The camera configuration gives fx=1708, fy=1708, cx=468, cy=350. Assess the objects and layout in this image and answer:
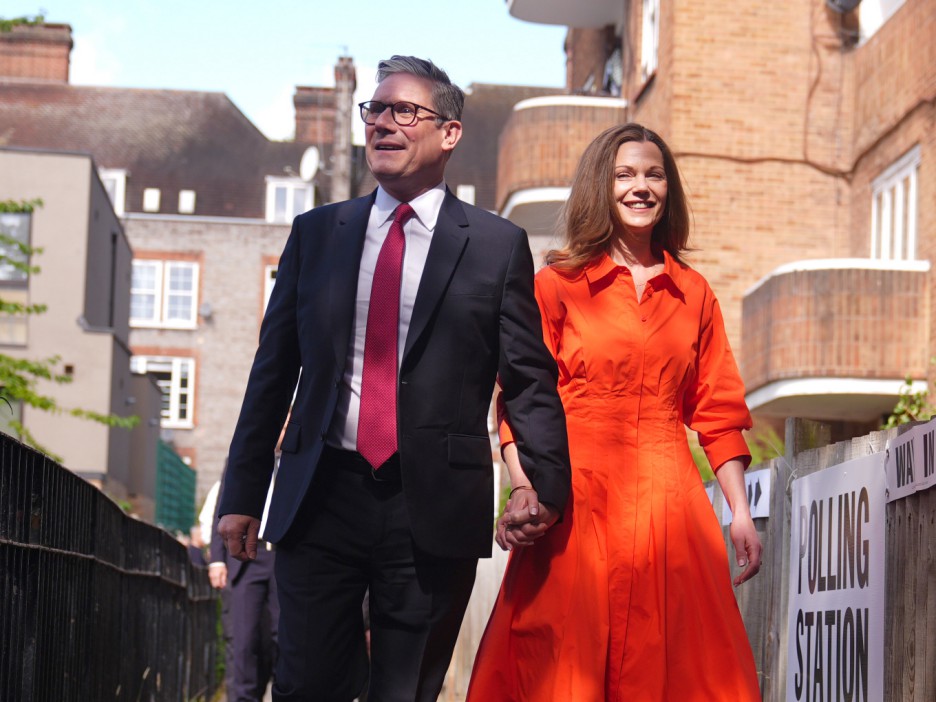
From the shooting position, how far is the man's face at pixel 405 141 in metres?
4.83

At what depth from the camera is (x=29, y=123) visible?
6334cm

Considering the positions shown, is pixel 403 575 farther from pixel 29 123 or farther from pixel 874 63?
pixel 29 123

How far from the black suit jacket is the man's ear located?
0.16 m

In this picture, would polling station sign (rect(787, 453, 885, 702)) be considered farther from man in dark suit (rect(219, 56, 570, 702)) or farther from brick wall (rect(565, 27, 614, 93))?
brick wall (rect(565, 27, 614, 93))

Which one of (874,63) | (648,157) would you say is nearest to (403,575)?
(648,157)

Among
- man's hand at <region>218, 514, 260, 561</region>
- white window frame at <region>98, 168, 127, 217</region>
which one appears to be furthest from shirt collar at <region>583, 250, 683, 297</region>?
white window frame at <region>98, 168, 127, 217</region>

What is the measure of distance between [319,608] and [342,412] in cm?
53

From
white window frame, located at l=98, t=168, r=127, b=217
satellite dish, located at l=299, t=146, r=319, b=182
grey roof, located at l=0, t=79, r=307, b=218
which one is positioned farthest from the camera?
grey roof, located at l=0, t=79, r=307, b=218

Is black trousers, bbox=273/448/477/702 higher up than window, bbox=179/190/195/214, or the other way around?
window, bbox=179/190/195/214

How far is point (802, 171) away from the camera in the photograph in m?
20.7

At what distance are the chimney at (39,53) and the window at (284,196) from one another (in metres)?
10.6

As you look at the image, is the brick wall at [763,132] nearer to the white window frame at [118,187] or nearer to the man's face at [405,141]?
the man's face at [405,141]

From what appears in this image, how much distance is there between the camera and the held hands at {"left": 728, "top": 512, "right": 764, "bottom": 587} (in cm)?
505

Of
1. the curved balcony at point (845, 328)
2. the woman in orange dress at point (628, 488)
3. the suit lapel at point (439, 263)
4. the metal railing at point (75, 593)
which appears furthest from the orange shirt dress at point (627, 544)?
the curved balcony at point (845, 328)
